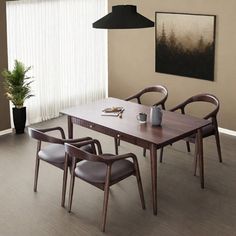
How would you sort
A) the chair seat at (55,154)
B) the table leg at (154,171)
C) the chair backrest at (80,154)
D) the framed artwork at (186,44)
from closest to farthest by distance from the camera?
the chair backrest at (80,154)
the table leg at (154,171)
the chair seat at (55,154)
the framed artwork at (186,44)

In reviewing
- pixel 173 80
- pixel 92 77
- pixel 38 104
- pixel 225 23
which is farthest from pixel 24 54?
pixel 225 23

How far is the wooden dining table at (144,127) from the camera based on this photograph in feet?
14.7

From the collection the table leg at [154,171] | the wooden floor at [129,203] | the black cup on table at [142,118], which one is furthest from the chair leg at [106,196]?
the black cup on table at [142,118]

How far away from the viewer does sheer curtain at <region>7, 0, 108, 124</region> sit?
6.91m

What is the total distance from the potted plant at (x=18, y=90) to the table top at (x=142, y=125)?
145 cm

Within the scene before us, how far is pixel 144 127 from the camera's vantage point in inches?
190

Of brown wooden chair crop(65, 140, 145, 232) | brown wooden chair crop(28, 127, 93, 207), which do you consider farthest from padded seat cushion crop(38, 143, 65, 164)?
brown wooden chair crop(65, 140, 145, 232)

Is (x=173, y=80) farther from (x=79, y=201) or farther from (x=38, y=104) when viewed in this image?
(x=79, y=201)

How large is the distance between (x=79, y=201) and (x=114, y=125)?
885 millimetres

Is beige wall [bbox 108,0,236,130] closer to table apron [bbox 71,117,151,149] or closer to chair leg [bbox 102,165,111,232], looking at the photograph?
table apron [bbox 71,117,151,149]

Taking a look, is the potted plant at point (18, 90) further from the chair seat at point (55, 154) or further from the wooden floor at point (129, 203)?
the chair seat at point (55, 154)

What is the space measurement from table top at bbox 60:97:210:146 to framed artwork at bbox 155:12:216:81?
5.52 ft

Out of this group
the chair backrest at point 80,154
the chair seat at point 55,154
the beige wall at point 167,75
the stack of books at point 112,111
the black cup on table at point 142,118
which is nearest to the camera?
the chair backrest at point 80,154

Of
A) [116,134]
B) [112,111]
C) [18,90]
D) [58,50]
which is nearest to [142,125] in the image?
[116,134]
